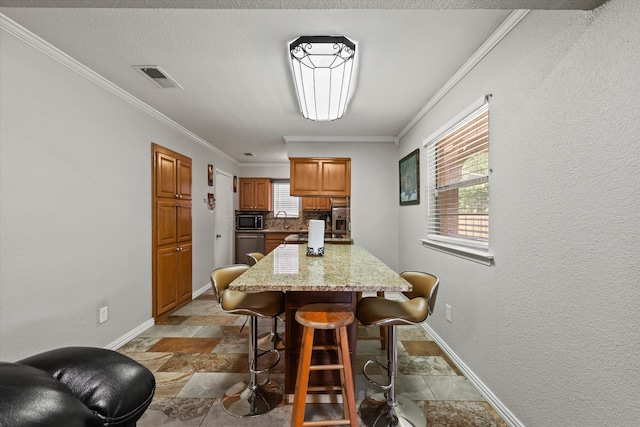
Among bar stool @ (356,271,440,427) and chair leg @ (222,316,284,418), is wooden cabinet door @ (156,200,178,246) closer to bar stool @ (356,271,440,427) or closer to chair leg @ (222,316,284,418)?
chair leg @ (222,316,284,418)

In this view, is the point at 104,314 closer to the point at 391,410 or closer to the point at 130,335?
the point at 130,335

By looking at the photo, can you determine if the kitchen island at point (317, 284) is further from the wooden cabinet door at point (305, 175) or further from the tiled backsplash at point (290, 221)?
the tiled backsplash at point (290, 221)

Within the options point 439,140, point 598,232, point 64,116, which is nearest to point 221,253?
point 64,116

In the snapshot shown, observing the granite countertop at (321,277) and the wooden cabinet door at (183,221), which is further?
the wooden cabinet door at (183,221)

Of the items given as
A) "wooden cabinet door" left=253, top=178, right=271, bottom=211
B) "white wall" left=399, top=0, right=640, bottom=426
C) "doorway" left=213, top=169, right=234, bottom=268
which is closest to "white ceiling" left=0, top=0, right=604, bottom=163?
"white wall" left=399, top=0, right=640, bottom=426

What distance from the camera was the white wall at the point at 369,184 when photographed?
413 centimetres

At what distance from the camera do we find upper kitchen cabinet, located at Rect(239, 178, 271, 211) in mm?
6246

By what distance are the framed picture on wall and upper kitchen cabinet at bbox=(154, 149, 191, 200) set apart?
2968mm

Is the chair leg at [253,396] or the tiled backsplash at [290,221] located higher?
the tiled backsplash at [290,221]

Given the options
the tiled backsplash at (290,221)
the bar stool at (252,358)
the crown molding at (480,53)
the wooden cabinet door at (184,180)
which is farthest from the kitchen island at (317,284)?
the tiled backsplash at (290,221)

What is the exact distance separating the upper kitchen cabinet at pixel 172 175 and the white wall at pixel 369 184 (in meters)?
1.47

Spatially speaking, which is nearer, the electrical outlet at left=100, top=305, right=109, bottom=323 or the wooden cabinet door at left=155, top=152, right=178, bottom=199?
the electrical outlet at left=100, top=305, right=109, bottom=323

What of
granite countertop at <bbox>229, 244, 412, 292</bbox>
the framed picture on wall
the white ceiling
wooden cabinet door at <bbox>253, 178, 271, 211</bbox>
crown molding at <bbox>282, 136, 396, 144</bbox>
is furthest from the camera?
wooden cabinet door at <bbox>253, 178, 271, 211</bbox>

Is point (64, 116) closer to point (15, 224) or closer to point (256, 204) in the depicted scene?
point (15, 224)
